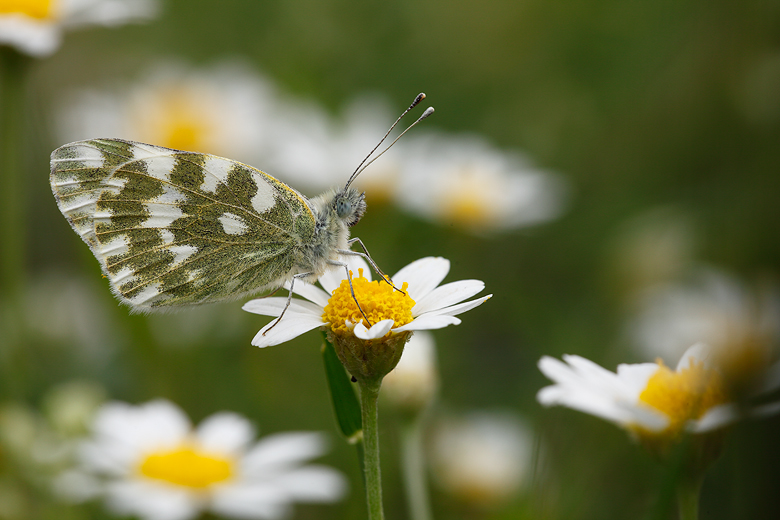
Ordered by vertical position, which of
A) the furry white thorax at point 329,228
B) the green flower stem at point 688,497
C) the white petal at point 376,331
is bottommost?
the green flower stem at point 688,497

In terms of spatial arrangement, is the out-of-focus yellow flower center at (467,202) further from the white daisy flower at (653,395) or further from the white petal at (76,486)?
the white daisy flower at (653,395)

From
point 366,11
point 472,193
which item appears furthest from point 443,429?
point 366,11

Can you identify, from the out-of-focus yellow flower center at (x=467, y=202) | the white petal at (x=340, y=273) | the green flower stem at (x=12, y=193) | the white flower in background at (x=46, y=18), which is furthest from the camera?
the out-of-focus yellow flower center at (x=467, y=202)

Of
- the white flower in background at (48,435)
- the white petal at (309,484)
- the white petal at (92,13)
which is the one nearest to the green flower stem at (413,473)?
the white petal at (309,484)

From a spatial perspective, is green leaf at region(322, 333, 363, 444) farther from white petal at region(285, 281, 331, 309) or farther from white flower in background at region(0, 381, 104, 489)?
white flower in background at region(0, 381, 104, 489)

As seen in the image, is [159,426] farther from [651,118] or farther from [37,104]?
[651,118]

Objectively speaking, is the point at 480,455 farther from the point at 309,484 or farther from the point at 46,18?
the point at 46,18

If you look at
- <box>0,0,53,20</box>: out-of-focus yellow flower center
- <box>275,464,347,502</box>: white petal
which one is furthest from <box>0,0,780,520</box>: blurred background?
<box>275,464,347,502</box>: white petal
